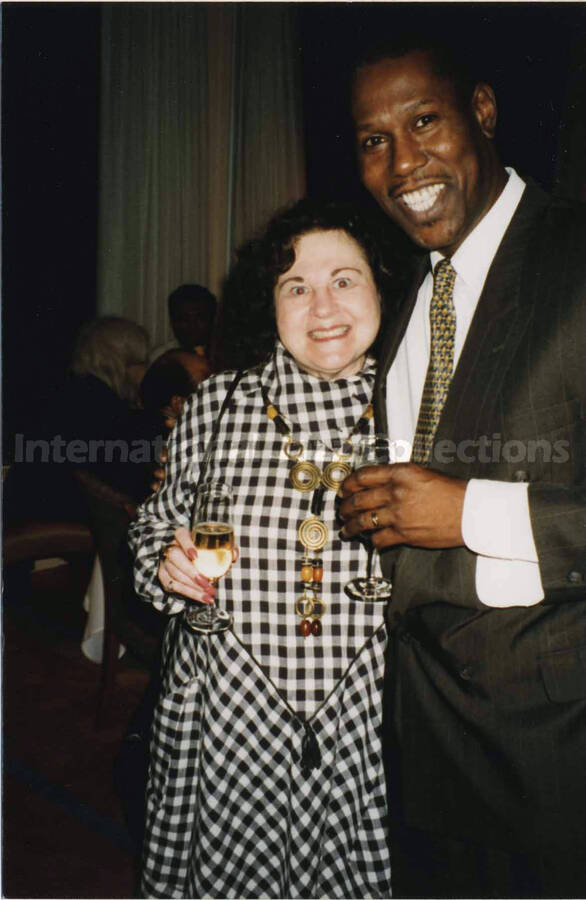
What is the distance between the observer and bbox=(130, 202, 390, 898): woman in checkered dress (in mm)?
1489

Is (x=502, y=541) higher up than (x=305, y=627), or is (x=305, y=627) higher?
(x=502, y=541)

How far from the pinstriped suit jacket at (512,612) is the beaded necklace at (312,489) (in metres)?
0.21

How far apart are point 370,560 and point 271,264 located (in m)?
0.78

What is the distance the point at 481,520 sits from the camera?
1.27 m

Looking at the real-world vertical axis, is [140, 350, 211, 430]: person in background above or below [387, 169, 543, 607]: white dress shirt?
above

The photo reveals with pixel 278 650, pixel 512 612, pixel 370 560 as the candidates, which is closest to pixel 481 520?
pixel 512 612

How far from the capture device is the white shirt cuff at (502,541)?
1258 millimetres

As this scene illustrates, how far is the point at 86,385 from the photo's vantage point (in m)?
3.68

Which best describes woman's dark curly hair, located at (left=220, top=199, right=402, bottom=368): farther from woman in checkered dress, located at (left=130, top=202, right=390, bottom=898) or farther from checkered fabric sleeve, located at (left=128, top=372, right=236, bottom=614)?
checkered fabric sleeve, located at (left=128, top=372, right=236, bottom=614)

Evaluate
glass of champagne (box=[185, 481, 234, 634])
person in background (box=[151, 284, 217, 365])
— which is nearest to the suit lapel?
glass of champagne (box=[185, 481, 234, 634])

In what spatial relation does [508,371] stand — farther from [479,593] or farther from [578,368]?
[479,593]

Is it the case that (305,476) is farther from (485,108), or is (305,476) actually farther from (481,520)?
(485,108)

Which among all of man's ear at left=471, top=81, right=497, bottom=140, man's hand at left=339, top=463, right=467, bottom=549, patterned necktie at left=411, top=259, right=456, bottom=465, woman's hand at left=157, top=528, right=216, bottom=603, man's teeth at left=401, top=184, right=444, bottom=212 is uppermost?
man's ear at left=471, top=81, right=497, bottom=140

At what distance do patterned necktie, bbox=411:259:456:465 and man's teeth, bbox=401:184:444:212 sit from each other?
0.46ft
